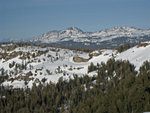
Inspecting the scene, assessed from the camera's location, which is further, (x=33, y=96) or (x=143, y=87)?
(x=33, y=96)

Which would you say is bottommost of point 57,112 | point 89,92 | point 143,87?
point 57,112

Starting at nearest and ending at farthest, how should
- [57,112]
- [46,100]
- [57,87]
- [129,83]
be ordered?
[129,83], [57,112], [46,100], [57,87]

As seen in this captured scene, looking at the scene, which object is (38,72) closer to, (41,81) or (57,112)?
(41,81)

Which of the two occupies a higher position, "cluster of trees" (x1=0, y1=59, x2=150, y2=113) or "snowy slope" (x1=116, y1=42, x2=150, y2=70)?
"snowy slope" (x1=116, y1=42, x2=150, y2=70)

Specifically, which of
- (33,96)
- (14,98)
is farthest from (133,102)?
(14,98)

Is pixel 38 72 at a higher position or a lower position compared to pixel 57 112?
higher

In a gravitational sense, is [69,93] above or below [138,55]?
below

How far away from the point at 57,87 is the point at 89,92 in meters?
32.1

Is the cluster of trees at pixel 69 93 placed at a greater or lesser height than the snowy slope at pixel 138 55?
lesser

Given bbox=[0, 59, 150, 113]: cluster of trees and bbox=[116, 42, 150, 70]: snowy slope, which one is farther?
bbox=[116, 42, 150, 70]: snowy slope

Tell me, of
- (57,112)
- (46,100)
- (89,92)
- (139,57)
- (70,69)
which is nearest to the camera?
(57,112)

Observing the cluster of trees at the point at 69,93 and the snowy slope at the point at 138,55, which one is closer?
the cluster of trees at the point at 69,93

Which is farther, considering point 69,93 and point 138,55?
point 138,55

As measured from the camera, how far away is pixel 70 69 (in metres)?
184
